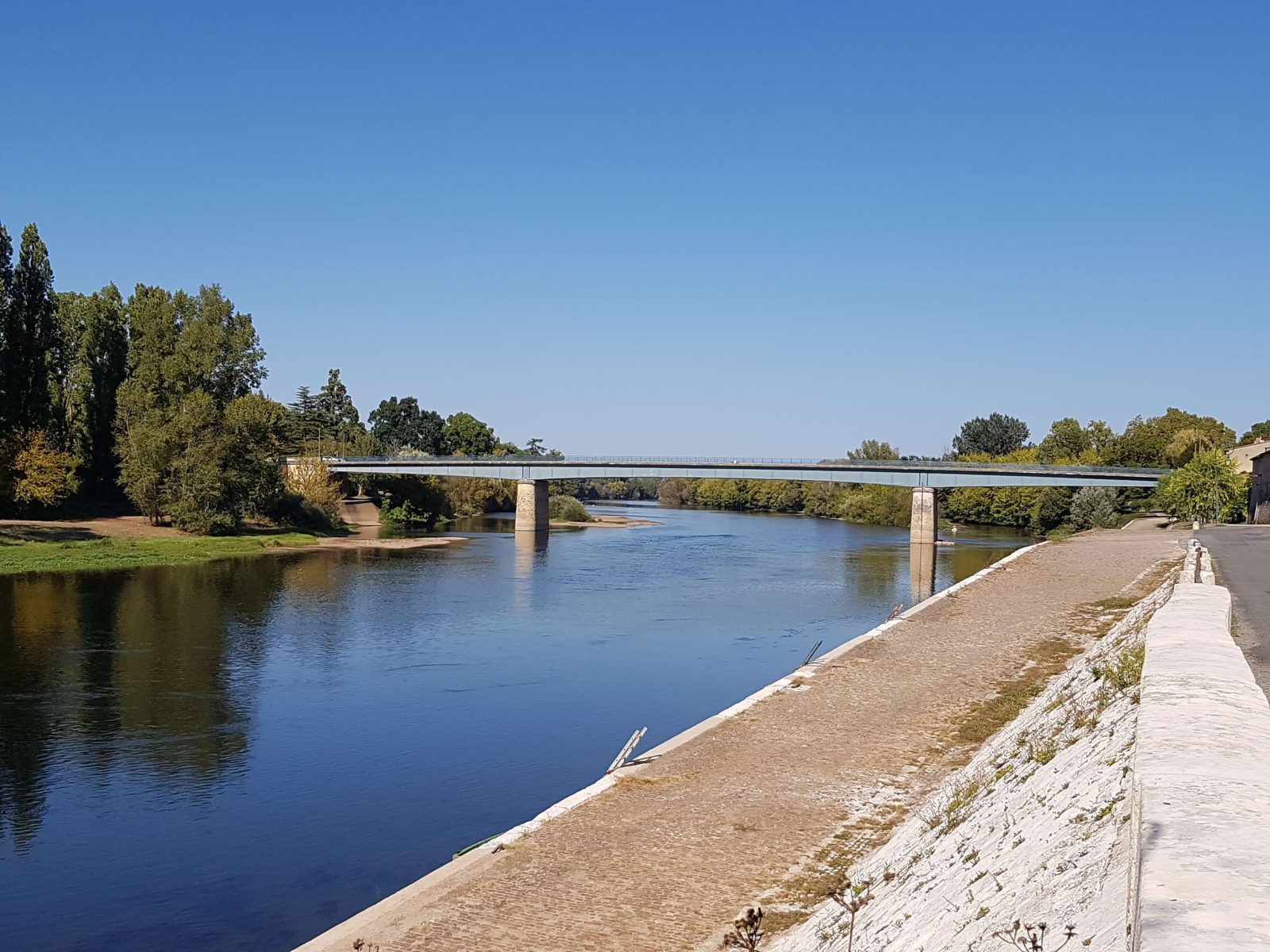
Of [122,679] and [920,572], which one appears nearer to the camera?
[122,679]

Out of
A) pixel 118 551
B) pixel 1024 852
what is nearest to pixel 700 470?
pixel 118 551

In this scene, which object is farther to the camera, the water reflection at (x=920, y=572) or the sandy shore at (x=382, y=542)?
the sandy shore at (x=382, y=542)

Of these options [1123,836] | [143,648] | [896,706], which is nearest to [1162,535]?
[896,706]

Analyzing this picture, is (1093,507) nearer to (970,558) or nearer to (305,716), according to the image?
(970,558)

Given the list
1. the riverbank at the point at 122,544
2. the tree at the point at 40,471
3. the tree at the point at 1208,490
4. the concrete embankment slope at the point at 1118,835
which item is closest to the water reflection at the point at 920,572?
the tree at the point at 1208,490

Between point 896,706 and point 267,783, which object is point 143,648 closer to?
point 267,783

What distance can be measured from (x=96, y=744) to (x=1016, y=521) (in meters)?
93.4

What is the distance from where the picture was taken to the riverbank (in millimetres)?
51625

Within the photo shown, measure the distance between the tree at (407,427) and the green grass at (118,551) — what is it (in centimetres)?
9466

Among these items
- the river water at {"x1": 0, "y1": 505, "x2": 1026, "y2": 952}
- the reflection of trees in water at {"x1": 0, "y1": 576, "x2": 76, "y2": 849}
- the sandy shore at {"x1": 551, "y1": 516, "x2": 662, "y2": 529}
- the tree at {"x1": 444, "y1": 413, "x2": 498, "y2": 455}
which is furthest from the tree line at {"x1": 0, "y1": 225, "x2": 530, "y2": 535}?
the tree at {"x1": 444, "y1": 413, "x2": 498, "y2": 455}

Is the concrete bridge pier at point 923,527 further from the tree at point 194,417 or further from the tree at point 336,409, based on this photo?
the tree at point 336,409

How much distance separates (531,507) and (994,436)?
282 ft

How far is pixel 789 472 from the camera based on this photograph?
9456cm

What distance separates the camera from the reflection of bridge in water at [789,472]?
8050 centimetres
